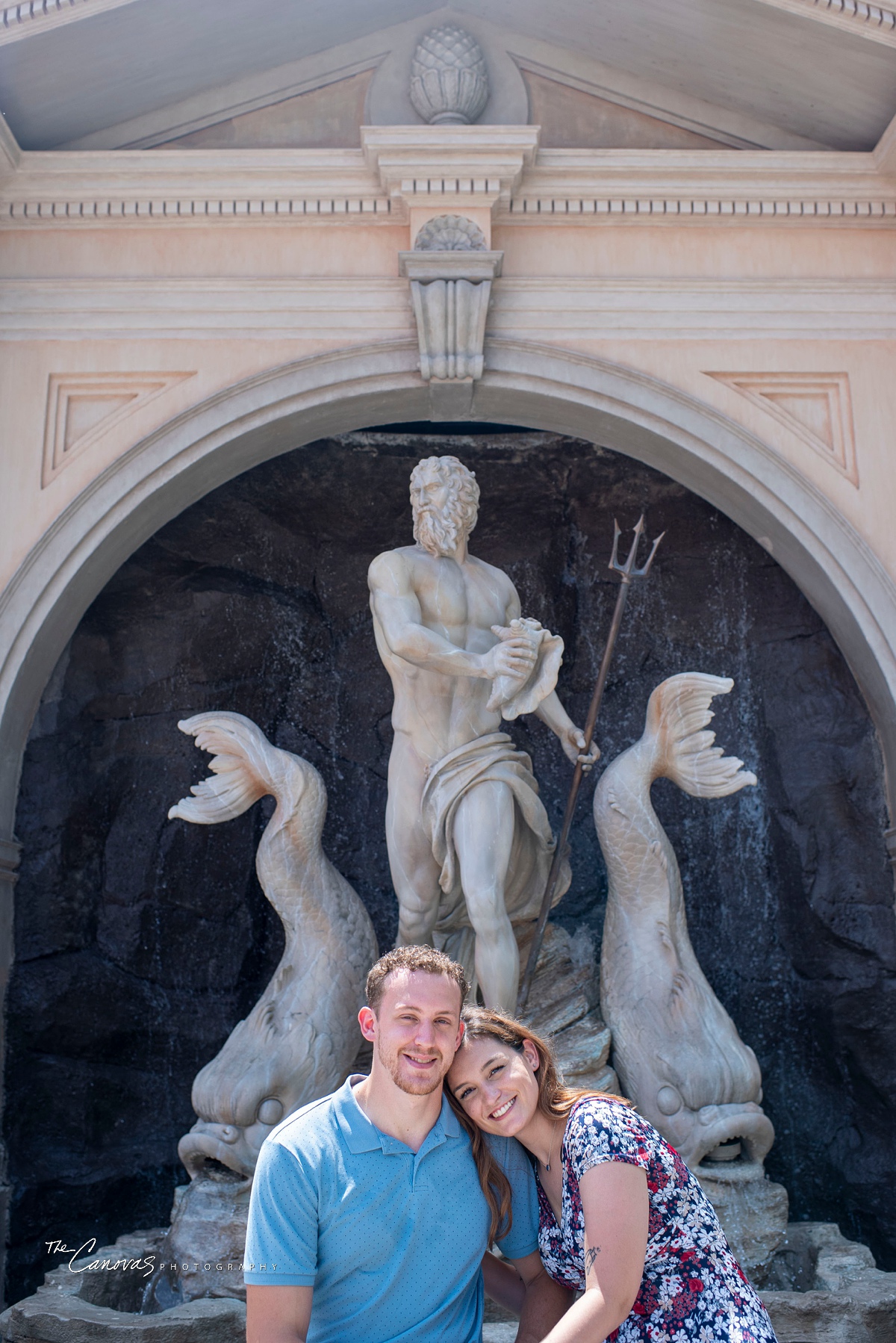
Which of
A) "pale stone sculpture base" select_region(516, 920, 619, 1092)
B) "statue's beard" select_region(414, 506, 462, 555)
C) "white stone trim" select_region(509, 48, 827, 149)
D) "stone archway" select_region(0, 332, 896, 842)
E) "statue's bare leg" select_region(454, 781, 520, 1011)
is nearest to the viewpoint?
"statue's bare leg" select_region(454, 781, 520, 1011)

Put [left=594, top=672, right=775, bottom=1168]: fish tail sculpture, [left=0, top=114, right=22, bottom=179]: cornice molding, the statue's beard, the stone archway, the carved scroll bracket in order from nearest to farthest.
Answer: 1. [left=594, top=672, right=775, bottom=1168]: fish tail sculpture
2. the statue's beard
3. the stone archway
4. [left=0, top=114, right=22, bottom=179]: cornice molding
5. the carved scroll bracket

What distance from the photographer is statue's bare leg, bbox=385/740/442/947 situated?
444 centimetres

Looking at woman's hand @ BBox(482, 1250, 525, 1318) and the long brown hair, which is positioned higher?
the long brown hair

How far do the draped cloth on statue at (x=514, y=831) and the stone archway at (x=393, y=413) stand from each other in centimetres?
166

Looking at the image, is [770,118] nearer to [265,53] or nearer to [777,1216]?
[265,53]

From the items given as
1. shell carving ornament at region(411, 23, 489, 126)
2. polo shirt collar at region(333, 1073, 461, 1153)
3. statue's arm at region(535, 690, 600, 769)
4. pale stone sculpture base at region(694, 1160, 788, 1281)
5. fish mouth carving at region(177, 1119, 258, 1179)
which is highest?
shell carving ornament at region(411, 23, 489, 126)

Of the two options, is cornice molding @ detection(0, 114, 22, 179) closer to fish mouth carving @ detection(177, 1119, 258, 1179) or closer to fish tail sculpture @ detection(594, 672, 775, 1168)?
fish tail sculpture @ detection(594, 672, 775, 1168)

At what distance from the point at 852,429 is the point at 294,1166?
424cm

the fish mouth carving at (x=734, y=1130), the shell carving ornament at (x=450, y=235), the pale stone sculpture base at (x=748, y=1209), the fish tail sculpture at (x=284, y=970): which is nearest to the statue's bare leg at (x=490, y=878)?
the fish tail sculpture at (x=284, y=970)

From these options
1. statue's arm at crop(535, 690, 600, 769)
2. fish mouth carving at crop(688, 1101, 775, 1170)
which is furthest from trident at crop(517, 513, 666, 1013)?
fish mouth carving at crop(688, 1101, 775, 1170)

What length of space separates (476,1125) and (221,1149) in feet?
7.39

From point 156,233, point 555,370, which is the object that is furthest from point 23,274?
point 555,370

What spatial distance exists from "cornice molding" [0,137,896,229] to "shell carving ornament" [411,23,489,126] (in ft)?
1.37

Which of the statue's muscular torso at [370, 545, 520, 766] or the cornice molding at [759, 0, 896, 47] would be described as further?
the cornice molding at [759, 0, 896, 47]
